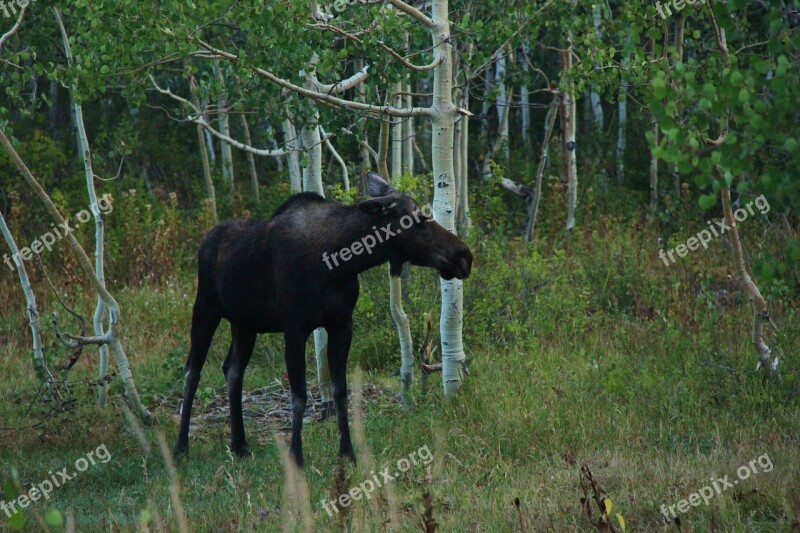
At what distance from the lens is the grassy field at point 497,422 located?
20.3 ft

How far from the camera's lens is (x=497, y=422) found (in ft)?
25.9

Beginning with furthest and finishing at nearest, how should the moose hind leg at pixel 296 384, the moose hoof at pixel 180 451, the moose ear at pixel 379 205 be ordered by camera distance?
the moose hoof at pixel 180 451, the moose hind leg at pixel 296 384, the moose ear at pixel 379 205

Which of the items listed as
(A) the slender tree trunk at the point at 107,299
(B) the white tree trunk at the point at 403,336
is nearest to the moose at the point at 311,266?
(A) the slender tree trunk at the point at 107,299

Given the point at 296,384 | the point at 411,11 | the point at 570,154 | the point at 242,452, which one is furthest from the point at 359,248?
the point at 570,154

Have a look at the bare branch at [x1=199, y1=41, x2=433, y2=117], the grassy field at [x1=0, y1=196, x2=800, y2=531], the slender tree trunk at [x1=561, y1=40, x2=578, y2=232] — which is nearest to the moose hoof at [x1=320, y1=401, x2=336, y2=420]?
the grassy field at [x1=0, y1=196, x2=800, y2=531]

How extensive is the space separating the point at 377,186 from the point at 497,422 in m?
2.09

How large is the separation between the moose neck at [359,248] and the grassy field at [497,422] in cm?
86

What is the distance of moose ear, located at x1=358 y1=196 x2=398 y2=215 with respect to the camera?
7.48 m

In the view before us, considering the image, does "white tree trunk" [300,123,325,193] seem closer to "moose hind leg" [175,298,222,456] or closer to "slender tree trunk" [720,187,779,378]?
"moose hind leg" [175,298,222,456]

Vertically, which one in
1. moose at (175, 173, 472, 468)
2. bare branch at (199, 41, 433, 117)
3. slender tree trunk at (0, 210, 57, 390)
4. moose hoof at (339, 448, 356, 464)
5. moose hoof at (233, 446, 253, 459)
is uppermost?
bare branch at (199, 41, 433, 117)

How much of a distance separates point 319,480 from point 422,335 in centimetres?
351

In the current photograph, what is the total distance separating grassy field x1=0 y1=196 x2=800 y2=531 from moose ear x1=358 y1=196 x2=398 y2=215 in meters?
1.23

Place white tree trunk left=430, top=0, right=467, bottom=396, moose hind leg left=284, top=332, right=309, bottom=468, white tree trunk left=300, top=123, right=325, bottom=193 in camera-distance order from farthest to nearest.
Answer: white tree trunk left=300, top=123, right=325, bottom=193 < white tree trunk left=430, top=0, right=467, bottom=396 < moose hind leg left=284, top=332, right=309, bottom=468

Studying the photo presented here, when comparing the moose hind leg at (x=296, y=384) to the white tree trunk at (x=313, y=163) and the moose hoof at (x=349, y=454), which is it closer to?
the moose hoof at (x=349, y=454)
